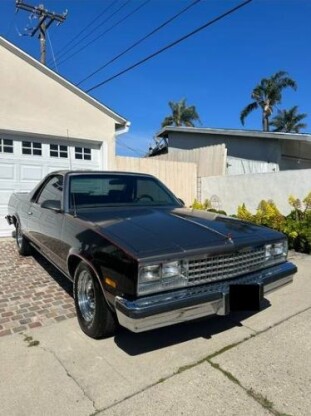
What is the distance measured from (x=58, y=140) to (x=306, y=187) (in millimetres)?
6783

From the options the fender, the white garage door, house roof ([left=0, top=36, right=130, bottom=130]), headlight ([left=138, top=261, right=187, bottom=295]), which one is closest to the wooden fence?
house roof ([left=0, top=36, right=130, bottom=130])

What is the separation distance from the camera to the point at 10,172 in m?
8.91

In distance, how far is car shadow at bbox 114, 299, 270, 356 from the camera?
3.17 meters

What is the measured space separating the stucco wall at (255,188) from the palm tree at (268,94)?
19.7 m

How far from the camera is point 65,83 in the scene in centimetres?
949

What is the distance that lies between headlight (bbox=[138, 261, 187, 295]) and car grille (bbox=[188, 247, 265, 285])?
0.29 ft

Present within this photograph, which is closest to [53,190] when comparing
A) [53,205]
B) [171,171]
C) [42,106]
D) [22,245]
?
[53,205]

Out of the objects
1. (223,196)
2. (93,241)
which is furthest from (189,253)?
(223,196)

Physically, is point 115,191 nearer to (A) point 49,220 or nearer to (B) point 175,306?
(A) point 49,220

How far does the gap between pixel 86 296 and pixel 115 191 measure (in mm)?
1532

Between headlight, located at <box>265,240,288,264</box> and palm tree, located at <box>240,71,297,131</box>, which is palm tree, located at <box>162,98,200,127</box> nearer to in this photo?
palm tree, located at <box>240,71,297,131</box>

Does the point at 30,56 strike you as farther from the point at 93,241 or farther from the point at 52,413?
the point at 52,413

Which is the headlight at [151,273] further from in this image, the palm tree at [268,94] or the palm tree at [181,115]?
the palm tree at [181,115]

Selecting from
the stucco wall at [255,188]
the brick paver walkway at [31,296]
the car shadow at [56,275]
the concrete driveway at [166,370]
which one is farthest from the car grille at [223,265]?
the stucco wall at [255,188]
